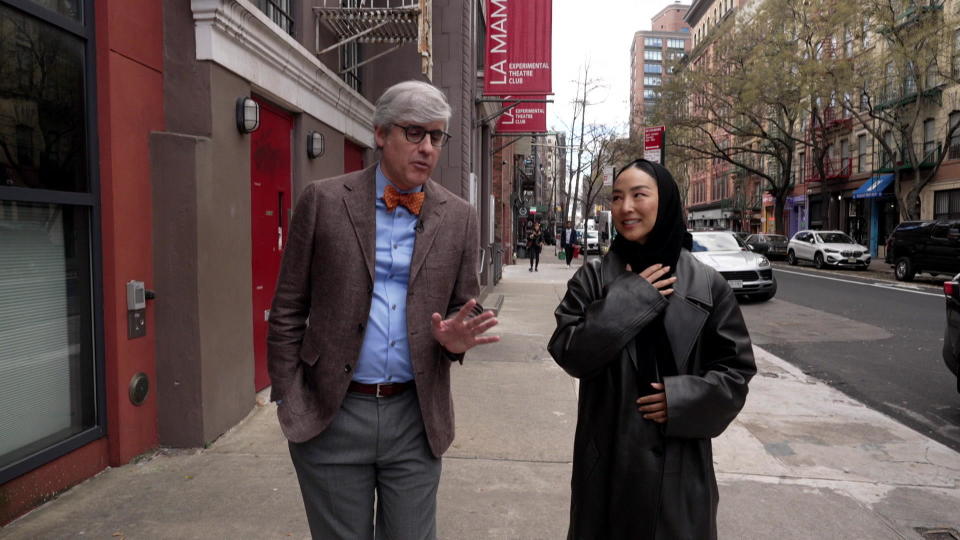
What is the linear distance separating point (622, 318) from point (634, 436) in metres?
0.38

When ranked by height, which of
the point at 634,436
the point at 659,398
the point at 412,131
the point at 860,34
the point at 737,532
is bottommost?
the point at 737,532

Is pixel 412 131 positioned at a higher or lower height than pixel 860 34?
lower

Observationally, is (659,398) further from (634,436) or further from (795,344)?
(795,344)

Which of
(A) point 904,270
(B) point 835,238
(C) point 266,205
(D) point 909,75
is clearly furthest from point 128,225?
(B) point 835,238

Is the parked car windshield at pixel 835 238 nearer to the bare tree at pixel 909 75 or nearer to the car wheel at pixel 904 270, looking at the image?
the bare tree at pixel 909 75

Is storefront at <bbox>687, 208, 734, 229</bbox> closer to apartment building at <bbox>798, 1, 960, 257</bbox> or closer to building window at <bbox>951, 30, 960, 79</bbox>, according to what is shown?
apartment building at <bbox>798, 1, 960, 257</bbox>

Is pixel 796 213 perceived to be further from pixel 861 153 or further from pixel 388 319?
pixel 388 319


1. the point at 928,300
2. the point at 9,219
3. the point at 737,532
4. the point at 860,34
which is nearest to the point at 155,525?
the point at 9,219

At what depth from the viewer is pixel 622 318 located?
2020mm

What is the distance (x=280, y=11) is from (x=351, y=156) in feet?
8.89

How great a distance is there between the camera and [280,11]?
6.12 m

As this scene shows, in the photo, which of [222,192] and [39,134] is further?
[222,192]

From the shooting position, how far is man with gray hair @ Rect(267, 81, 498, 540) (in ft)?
6.84

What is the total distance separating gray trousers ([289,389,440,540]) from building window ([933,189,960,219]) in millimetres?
35648
